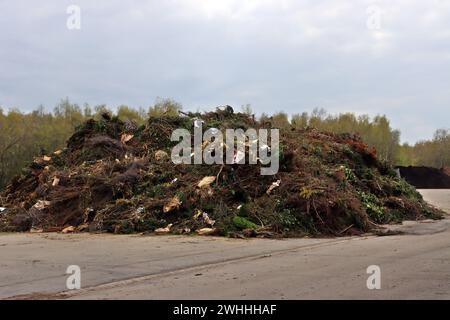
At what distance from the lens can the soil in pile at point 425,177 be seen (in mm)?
68938

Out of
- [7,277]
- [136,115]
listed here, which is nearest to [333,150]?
[7,277]

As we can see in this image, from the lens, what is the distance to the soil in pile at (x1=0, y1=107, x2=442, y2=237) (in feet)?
56.9

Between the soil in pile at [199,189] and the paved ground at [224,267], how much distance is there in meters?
1.50

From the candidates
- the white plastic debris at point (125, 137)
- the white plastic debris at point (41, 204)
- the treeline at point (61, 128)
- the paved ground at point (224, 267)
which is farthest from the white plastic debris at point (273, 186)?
the treeline at point (61, 128)

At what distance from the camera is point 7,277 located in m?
9.85

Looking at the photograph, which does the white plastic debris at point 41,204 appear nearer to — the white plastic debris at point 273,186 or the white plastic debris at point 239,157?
the white plastic debris at point 239,157

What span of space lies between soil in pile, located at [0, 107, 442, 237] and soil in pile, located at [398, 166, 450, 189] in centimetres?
4731

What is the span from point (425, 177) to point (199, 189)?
190 feet

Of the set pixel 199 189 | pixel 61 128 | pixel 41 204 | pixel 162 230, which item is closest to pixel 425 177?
pixel 61 128

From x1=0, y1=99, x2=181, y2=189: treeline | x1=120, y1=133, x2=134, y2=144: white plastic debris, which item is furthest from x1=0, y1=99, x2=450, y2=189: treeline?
x1=120, y1=133, x2=134, y2=144: white plastic debris

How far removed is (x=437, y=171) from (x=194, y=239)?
62.2 meters

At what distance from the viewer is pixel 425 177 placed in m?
70.2

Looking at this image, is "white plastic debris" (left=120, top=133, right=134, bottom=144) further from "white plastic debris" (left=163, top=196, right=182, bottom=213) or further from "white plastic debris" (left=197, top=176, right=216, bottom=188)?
"white plastic debris" (left=163, top=196, right=182, bottom=213)

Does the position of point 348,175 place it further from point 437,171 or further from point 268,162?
point 437,171
